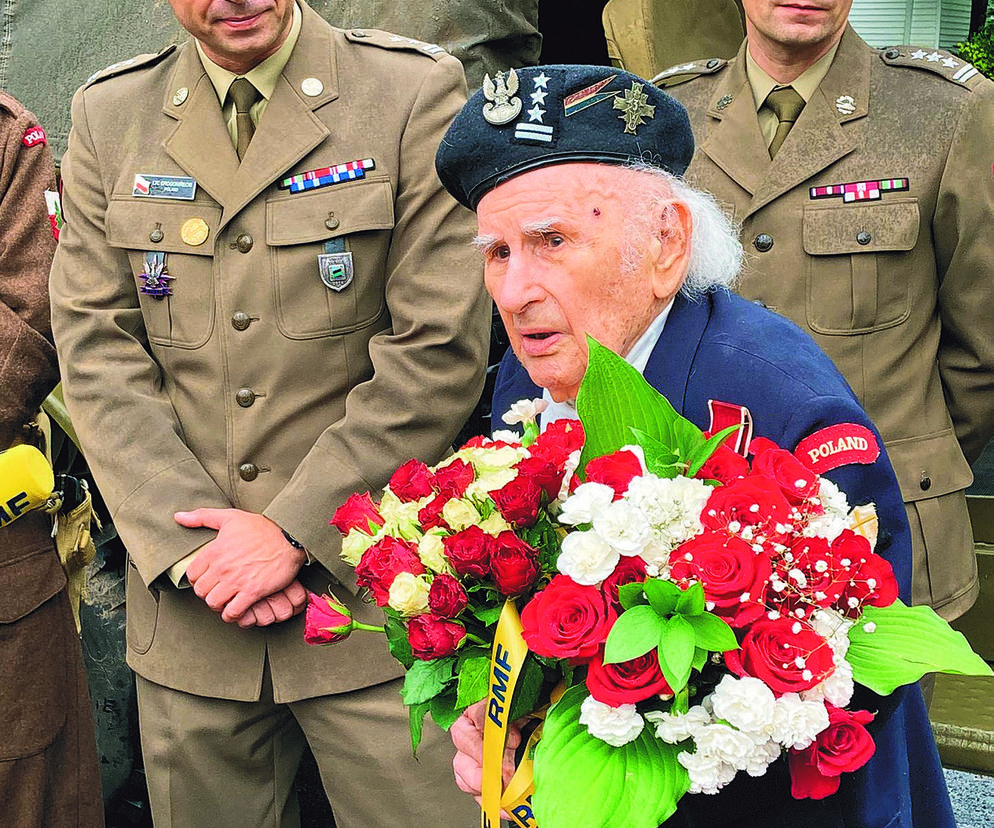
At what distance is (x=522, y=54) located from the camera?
12.9 feet

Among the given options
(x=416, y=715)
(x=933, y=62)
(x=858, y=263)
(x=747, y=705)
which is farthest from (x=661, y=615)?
(x=933, y=62)

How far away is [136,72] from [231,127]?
0.32 m

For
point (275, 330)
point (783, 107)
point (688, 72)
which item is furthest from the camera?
point (688, 72)

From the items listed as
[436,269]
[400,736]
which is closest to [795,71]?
[436,269]

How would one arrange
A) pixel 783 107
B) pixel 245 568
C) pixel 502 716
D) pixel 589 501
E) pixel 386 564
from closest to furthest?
1. pixel 589 501
2. pixel 502 716
3. pixel 386 564
4. pixel 245 568
5. pixel 783 107

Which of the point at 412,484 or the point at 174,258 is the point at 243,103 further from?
the point at 412,484

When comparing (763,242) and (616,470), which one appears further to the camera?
(763,242)

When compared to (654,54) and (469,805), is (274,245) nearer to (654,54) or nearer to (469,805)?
(469,805)

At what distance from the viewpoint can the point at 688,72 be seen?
318 centimetres

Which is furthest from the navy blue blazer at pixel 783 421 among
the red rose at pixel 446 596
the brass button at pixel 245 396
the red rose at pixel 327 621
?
the brass button at pixel 245 396

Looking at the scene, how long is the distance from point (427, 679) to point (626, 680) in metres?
0.37

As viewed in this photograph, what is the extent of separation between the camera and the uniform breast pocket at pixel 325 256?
2662mm

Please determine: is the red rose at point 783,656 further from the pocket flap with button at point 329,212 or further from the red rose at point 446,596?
the pocket flap with button at point 329,212

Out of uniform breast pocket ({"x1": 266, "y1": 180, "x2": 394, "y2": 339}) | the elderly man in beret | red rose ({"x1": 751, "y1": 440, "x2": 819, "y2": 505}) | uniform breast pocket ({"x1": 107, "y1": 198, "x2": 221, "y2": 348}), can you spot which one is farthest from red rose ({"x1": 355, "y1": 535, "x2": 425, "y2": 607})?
uniform breast pocket ({"x1": 107, "y1": 198, "x2": 221, "y2": 348})
